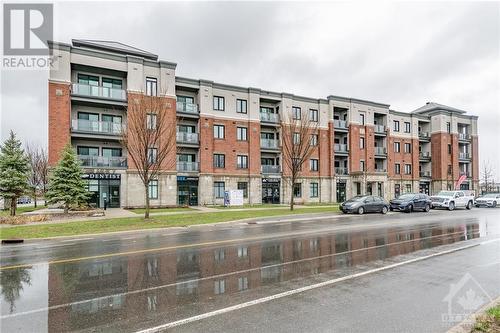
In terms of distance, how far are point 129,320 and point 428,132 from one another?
202 ft

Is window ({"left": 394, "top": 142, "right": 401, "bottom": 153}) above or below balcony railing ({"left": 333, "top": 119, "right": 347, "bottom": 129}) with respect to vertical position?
below

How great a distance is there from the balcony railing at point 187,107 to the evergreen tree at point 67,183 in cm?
1283

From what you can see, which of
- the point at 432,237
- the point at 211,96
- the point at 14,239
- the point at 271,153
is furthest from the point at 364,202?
the point at 14,239

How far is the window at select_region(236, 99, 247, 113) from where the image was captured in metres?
38.2

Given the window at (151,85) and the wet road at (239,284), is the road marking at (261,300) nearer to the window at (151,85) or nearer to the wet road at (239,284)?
the wet road at (239,284)

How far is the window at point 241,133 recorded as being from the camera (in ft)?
125

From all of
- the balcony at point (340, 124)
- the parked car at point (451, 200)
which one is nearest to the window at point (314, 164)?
the balcony at point (340, 124)

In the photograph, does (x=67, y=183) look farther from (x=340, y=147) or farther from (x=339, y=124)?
(x=339, y=124)

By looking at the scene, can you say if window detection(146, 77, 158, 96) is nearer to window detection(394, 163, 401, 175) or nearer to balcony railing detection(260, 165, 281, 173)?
balcony railing detection(260, 165, 281, 173)

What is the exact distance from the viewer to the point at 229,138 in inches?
1467

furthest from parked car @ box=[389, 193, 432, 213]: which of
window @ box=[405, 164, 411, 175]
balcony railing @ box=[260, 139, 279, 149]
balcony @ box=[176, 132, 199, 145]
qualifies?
window @ box=[405, 164, 411, 175]

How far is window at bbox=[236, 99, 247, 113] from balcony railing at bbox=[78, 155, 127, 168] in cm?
1439

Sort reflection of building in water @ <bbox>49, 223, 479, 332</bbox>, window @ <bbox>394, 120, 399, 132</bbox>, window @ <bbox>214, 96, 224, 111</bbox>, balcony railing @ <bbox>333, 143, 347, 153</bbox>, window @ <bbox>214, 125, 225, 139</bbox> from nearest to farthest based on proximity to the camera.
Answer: reflection of building in water @ <bbox>49, 223, 479, 332</bbox>, window @ <bbox>214, 125, 225, 139</bbox>, window @ <bbox>214, 96, 224, 111</bbox>, balcony railing @ <bbox>333, 143, 347, 153</bbox>, window @ <bbox>394, 120, 399, 132</bbox>

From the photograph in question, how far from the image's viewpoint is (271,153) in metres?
41.0
